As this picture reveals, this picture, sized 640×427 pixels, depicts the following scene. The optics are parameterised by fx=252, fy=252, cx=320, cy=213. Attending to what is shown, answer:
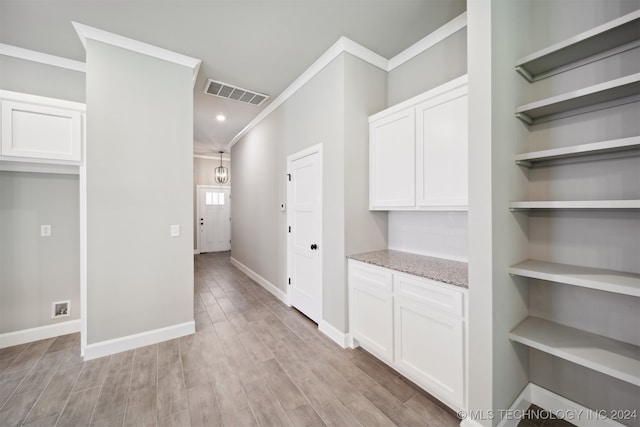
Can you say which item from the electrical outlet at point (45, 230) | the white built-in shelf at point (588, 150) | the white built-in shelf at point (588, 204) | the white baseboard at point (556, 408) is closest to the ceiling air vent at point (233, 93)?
the electrical outlet at point (45, 230)

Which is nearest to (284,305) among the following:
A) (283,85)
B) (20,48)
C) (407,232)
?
(407,232)

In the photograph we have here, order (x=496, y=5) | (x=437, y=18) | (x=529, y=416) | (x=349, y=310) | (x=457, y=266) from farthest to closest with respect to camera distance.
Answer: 1. (x=349, y=310)
2. (x=437, y=18)
3. (x=457, y=266)
4. (x=529, y=416)
5. (x=496, y=5)

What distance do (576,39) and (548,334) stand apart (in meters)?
1.66

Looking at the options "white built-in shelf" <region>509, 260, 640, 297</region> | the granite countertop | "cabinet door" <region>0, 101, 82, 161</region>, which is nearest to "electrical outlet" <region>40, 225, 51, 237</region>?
"cabinet door" <region>0, 101, 82, 161</region>

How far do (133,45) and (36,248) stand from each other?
2.35 meters

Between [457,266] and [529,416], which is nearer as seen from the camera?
[529,416]

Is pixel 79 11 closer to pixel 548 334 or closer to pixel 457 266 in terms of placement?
pixel 457 266

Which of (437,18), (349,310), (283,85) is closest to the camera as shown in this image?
(437,18)

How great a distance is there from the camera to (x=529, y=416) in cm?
168

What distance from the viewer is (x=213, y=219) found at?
8.03 m

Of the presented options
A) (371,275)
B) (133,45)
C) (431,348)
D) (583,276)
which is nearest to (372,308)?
(371,275)

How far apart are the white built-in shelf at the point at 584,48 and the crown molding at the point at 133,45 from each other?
10.1ft

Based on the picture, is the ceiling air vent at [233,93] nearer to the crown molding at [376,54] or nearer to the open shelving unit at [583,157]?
the crown molding at [376,54]

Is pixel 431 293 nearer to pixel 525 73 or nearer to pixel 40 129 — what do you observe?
pixel 525 73
